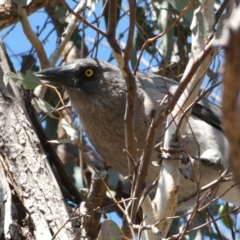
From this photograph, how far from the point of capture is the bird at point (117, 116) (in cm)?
282

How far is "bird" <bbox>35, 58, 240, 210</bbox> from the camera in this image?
9.25 feet

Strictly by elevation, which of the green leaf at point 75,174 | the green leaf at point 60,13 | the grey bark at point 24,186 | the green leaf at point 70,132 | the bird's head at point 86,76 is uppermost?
the green leaf at point 60,13

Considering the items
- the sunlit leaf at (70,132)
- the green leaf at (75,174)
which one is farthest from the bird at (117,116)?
the sunlit leaf at (70,132)

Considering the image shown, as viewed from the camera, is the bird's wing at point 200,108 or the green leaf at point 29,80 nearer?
the green leaf at point 29,80

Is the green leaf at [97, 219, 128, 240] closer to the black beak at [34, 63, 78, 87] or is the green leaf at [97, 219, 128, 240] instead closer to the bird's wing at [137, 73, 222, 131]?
the black beak at [34, 63, 78, 87]

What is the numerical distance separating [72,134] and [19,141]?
1.51ft

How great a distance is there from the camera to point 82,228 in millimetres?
2066

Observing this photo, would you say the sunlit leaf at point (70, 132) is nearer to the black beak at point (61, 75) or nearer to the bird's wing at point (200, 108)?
the black beak at point (61, 75)

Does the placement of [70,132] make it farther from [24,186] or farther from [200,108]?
[200,108]

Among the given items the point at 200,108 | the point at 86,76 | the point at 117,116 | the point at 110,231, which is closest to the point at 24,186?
the point at 110,231

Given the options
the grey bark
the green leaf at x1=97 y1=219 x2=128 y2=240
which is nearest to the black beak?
the grey bark

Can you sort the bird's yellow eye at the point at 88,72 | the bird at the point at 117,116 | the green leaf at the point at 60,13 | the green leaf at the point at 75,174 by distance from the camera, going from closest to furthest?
the bird at the point at 117,116 → the bird's yellow eye at the point at 88,72 → the green leaf at the point at 60,13 → the green leaf at the point at 75,174

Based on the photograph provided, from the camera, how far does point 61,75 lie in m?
2.88

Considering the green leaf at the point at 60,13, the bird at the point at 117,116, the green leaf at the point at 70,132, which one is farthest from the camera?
the green leaf at the point at 60,13
